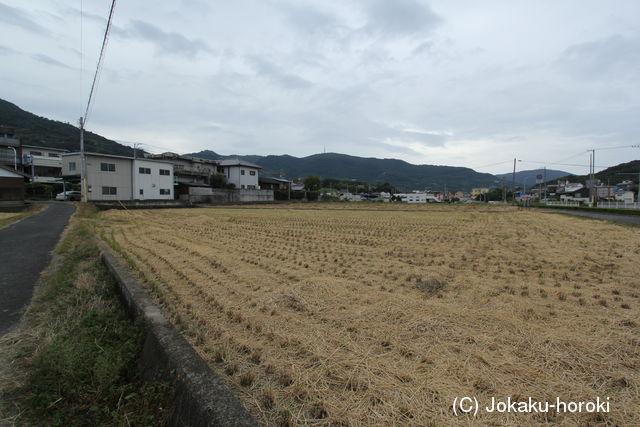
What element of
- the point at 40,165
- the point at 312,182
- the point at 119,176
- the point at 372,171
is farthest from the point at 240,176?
the point at 372,171

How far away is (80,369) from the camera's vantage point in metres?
2.33

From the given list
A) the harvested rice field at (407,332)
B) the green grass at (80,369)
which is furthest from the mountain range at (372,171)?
the green grass at (80,369)

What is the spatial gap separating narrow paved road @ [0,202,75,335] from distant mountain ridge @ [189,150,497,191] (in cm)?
13873

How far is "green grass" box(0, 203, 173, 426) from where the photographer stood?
76.4 inches

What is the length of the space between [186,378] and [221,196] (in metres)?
39.1

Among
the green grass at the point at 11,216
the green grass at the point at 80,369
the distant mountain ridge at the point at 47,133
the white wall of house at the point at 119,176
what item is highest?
the distant mountain ridge at the point at 47,133

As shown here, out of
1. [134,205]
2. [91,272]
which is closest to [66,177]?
[134,205]

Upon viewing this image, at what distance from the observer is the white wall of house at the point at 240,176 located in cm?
4816

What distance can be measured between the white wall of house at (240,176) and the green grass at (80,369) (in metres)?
45.5

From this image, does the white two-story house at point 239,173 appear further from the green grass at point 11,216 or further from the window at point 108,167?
→ the green grass at point 11,216

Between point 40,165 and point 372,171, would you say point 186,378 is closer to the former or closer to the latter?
point 40,165

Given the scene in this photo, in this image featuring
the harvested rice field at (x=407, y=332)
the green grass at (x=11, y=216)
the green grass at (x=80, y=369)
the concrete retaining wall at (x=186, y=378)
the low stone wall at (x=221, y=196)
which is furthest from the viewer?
the low stone wall at (x=221, y=196)

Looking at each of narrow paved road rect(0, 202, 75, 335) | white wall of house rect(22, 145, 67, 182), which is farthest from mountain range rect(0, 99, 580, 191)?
narrow paved road rect(0, 202, 75, 335)

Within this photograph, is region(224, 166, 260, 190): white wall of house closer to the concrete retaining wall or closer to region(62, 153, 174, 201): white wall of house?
region(62, 153, 174, 201): white wall of house
